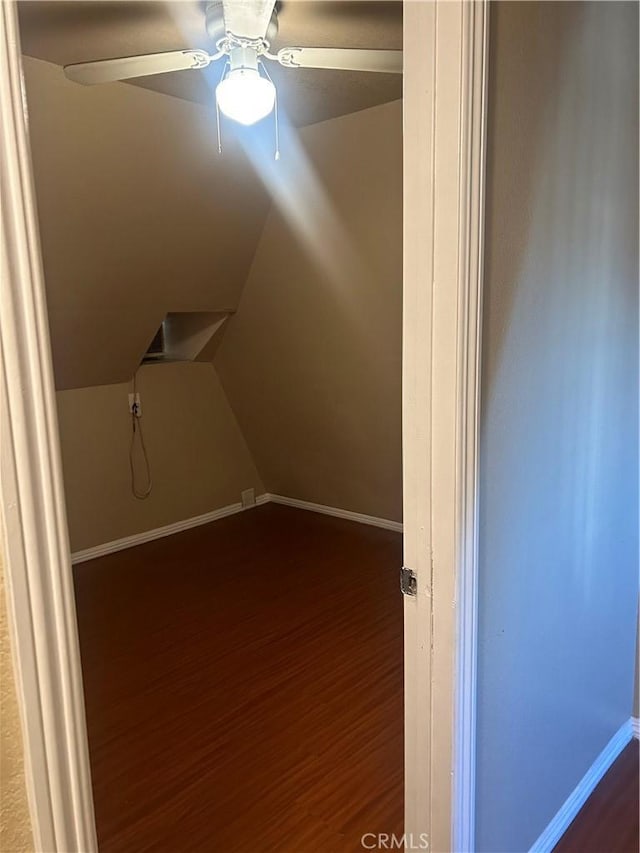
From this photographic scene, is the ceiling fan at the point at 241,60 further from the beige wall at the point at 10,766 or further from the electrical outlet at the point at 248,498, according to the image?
the electrical outlet at the point at 248,498

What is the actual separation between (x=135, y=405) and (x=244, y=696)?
2.37 metres

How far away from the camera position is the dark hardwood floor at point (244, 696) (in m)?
1.97

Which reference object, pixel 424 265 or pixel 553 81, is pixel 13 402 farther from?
pixel 553 81

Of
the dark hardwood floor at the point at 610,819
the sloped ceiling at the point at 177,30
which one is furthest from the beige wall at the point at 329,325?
the dark hardwood floor at the point at 610,819

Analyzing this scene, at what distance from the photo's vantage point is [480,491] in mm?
1314

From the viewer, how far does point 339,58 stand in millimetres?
1867

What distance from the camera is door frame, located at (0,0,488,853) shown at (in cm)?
65

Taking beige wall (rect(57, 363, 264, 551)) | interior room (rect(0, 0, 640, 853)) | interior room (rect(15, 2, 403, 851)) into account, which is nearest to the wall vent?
interior room (rect(15, 2, 403, 851))

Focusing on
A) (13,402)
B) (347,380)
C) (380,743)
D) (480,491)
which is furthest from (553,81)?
(347,380)

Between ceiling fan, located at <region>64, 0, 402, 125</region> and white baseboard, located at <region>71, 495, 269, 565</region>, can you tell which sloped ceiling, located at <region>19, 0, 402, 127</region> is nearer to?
ceiling fan, located at <region>64, 0, 402, 125</region>

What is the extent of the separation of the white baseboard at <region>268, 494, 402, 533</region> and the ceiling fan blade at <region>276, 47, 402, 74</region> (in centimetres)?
318

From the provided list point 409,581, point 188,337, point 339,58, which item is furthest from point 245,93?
point 188,337

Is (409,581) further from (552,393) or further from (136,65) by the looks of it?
(136,65)

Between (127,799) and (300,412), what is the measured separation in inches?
115
